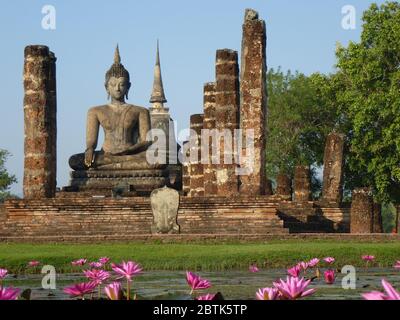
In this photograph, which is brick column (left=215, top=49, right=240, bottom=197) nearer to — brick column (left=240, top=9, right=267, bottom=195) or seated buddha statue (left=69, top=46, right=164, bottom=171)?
brick column (left=240, top=9, right=267, bottom=195)

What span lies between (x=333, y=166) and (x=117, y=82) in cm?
751

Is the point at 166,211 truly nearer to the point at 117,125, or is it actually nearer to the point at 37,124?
the point at 37,124

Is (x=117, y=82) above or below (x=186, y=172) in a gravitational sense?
above

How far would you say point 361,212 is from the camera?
87.7 feet

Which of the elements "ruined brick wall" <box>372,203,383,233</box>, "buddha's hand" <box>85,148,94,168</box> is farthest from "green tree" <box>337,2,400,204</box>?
"buddha's hand" <box>85,148,94,168</box>

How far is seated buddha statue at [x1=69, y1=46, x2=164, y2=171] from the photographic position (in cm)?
3228

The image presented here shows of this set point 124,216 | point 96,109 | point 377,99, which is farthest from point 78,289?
point 377,99

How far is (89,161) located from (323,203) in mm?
6929

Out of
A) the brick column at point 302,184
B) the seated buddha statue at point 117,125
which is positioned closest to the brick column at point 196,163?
the seated buddha statue at point 117,125

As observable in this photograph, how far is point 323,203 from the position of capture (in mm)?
30516

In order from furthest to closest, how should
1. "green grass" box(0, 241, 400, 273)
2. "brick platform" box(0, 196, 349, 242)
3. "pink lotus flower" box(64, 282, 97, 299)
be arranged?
"brick platform" box(0, 196, 349, 242) < "green grass" box(0, 241, 400, 273) < "pink lotus flower" box(64, 282, 97, 299)

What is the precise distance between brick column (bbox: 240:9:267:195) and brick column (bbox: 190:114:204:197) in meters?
7.47

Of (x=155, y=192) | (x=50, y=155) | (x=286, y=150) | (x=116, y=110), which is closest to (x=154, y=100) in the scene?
(x=286, y=150)
